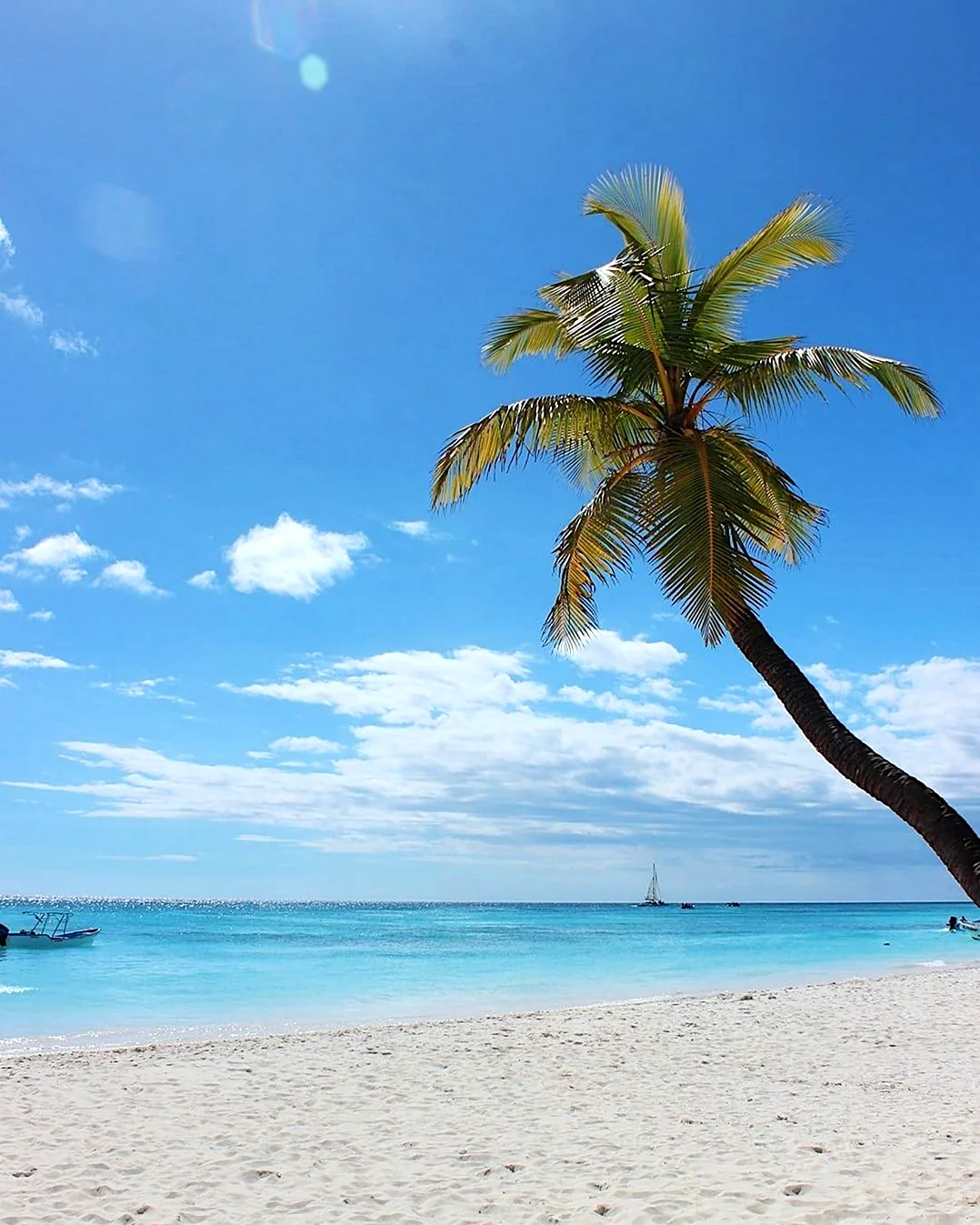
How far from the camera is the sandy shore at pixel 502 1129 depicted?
5586 mm

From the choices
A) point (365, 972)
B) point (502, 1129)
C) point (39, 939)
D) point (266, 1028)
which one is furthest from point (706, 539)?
point (39, 939)

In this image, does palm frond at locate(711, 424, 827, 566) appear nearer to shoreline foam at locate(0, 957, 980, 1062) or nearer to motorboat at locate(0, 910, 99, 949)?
shoreline foam at locate(0, 957, 980, 1062)

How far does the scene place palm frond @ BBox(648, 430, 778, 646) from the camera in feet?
16.9

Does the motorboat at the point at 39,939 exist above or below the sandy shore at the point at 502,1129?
below

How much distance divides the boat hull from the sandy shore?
2332 cm

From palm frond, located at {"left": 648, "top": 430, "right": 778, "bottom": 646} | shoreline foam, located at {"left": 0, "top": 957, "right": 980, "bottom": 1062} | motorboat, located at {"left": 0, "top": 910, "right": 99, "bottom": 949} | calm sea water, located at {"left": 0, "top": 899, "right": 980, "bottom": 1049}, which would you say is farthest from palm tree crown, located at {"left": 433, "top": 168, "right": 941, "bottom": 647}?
motorboat, located at {"left": 0, "top": 910, "right": 99, "bottom": 949}

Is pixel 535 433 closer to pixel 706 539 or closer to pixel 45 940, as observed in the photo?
pixel 706 539

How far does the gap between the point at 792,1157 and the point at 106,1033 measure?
12.5 meters

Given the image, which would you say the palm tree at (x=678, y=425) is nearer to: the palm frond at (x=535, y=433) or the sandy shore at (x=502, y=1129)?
the palm frond at (x=535, y=433)

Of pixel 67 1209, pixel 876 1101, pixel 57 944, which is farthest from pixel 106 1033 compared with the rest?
pixel 57 944

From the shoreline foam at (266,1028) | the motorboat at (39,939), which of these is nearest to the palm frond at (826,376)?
the shoreline foam at (266,1028)

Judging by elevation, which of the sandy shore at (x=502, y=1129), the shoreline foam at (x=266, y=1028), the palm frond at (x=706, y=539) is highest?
the palm frond at (x=706, y=539)

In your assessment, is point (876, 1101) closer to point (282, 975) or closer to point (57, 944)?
point (282, 975)

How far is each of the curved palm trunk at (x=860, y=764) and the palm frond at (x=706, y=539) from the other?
0.49ft
